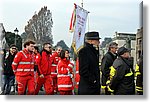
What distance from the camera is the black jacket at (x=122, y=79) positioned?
8.00 ft

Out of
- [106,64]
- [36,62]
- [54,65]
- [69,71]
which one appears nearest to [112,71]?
[106,64]

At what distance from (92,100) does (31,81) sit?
0.64m

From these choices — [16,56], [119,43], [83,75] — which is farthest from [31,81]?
[119,43]

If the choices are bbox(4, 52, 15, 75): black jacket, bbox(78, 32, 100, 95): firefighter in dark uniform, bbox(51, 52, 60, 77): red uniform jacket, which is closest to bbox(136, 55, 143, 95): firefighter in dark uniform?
bbox(78, 32, 100, 95): firefighter in dark uniform

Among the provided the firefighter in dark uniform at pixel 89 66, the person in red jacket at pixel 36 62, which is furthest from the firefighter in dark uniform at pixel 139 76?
the person in red jacket at pixel 36 62

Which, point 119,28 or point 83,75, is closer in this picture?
point 83,75

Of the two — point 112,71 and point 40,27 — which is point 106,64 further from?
point 40,27

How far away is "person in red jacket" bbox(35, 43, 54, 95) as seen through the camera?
2574 mm

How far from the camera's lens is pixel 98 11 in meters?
2.55

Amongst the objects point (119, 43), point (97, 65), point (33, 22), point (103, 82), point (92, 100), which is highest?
point (33, 22)

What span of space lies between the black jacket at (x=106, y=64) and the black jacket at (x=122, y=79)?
8 cm

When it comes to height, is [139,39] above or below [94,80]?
above

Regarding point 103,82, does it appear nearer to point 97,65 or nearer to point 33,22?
point 97,65

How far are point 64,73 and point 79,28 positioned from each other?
1.65 ft
